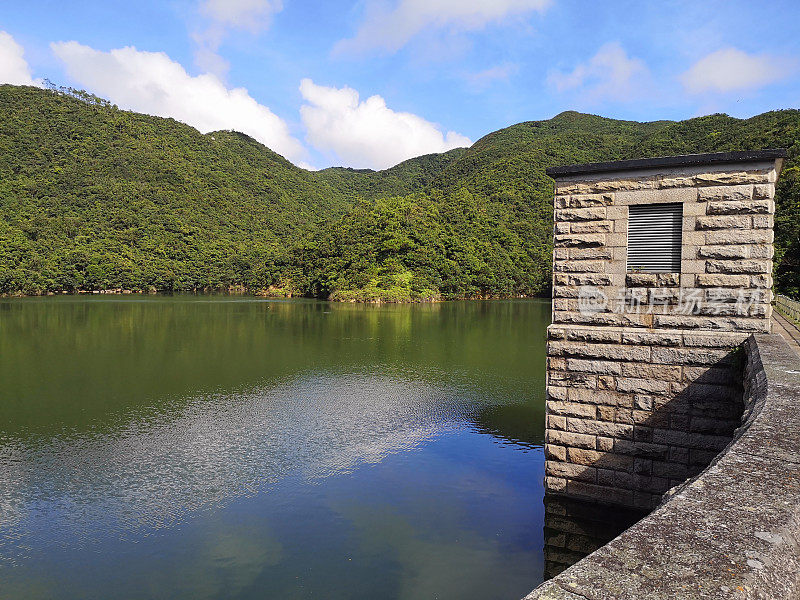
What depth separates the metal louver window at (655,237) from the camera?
8.12m

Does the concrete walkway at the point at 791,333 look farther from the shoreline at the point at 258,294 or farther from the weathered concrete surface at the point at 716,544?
the shoreline at the point at 258,294

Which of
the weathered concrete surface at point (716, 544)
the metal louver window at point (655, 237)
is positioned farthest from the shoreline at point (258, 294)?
the weathered concrete surface at point (716, 544)

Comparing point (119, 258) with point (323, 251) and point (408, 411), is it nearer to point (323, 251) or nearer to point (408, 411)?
point (323, 251)

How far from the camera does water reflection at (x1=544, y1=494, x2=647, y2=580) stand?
26.2 feet

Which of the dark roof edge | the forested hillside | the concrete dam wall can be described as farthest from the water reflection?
the forested hillside

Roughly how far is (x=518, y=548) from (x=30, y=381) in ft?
58.8

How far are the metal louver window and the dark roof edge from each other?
1.93ft

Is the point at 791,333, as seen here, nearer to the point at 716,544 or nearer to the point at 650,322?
the point at 650,322

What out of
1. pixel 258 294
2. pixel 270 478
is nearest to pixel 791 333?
pixel 270 478

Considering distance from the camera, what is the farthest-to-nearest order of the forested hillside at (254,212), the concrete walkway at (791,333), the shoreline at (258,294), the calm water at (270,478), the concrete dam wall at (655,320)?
the forested hillside at (254,212)
the shoreline at (258,294)
the concrete walkway at (791,333)
the concrete dam wall at (655,320)
the calm water at (270,478)

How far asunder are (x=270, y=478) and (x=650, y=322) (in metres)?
7.17

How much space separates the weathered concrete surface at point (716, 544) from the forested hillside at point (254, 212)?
120ft

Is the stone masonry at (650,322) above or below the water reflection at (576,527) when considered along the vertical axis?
above

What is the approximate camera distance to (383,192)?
149000 millimetres
